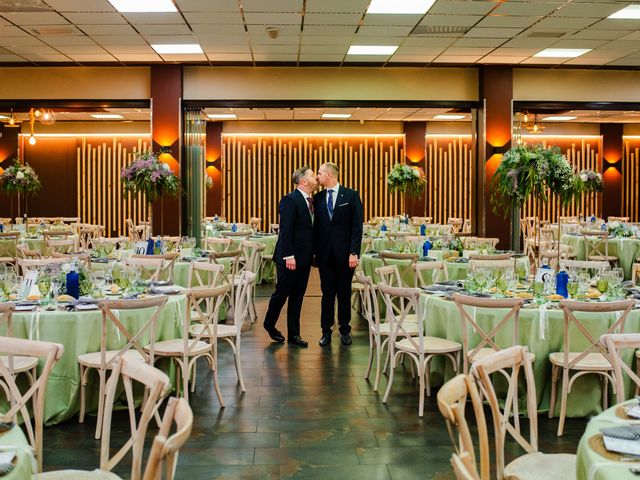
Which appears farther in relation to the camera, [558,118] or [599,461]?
[558,118]

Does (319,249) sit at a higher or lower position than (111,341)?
higher

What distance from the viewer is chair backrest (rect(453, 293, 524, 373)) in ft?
16.4

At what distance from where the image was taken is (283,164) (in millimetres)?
20047

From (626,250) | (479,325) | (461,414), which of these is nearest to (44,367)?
(461,414)

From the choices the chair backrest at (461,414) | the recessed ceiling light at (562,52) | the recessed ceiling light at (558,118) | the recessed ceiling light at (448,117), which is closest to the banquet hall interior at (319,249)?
the chair backrest at (461,414)

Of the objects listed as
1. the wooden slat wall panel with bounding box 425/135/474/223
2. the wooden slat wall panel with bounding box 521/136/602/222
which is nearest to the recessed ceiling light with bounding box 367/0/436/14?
the wooden slat wall panel with bounding box 425/135/474/223

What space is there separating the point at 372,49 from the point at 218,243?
12.3ft

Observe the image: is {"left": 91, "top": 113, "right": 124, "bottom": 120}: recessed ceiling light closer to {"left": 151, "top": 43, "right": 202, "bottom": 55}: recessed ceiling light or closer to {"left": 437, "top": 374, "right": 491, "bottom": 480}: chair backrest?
{"left": 151, "top": 43, "right": 202, "bottom": 55}: recessed ceiling light

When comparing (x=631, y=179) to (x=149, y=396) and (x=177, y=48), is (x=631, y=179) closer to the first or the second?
(x=177, y=48)

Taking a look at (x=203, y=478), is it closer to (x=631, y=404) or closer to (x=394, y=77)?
(x=631, y=404)

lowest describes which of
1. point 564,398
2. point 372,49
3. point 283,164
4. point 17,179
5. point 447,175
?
point 564,398

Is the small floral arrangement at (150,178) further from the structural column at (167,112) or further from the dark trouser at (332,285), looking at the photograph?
the dark trouser at (332,285)

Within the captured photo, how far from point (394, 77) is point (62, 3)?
6.12 metres

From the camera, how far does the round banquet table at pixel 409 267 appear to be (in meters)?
8.50
